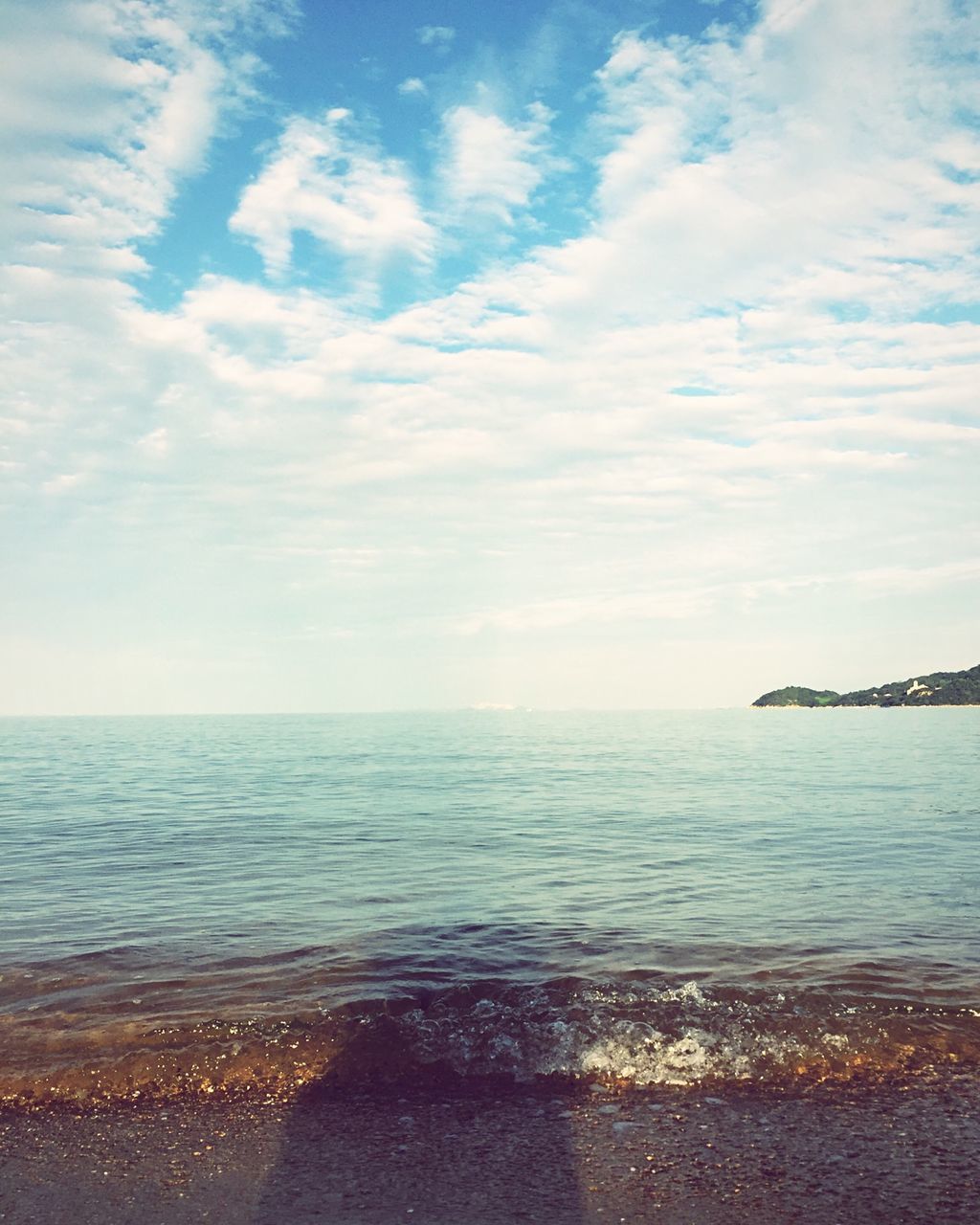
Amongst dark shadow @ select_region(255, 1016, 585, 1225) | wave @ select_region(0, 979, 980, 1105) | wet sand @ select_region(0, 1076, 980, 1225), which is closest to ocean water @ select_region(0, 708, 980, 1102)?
wave @ select_region(0, 979, 980, 1105)

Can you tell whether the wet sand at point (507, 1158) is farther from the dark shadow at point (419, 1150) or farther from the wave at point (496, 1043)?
the wave at point (496, 1043)

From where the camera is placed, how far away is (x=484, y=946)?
13.0m

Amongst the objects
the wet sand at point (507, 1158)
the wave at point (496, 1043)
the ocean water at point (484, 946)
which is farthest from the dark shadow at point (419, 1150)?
the ocean water at point (484, 946)

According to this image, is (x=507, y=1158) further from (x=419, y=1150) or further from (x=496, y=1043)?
(x=496, y=1043)

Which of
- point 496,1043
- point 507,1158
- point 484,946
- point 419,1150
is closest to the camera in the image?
point 507,1158

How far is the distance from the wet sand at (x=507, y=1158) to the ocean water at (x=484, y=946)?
21.9 inches

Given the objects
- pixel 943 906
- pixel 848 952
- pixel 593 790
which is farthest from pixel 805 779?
pixel 848 952

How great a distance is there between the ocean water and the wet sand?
56cm

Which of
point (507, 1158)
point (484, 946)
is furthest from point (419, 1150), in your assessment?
point (484, 946)

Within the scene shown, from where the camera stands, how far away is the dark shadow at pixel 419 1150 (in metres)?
5.78

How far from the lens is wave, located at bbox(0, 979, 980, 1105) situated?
26.7 ft

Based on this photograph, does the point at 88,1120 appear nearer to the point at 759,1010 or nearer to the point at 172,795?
the point at 759,1010

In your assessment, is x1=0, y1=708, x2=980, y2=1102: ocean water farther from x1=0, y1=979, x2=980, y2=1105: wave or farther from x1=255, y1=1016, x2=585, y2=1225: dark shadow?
x1=255, y1=1016, x2=585, y2=1225: dark shadow

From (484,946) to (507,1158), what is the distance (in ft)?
21.5
